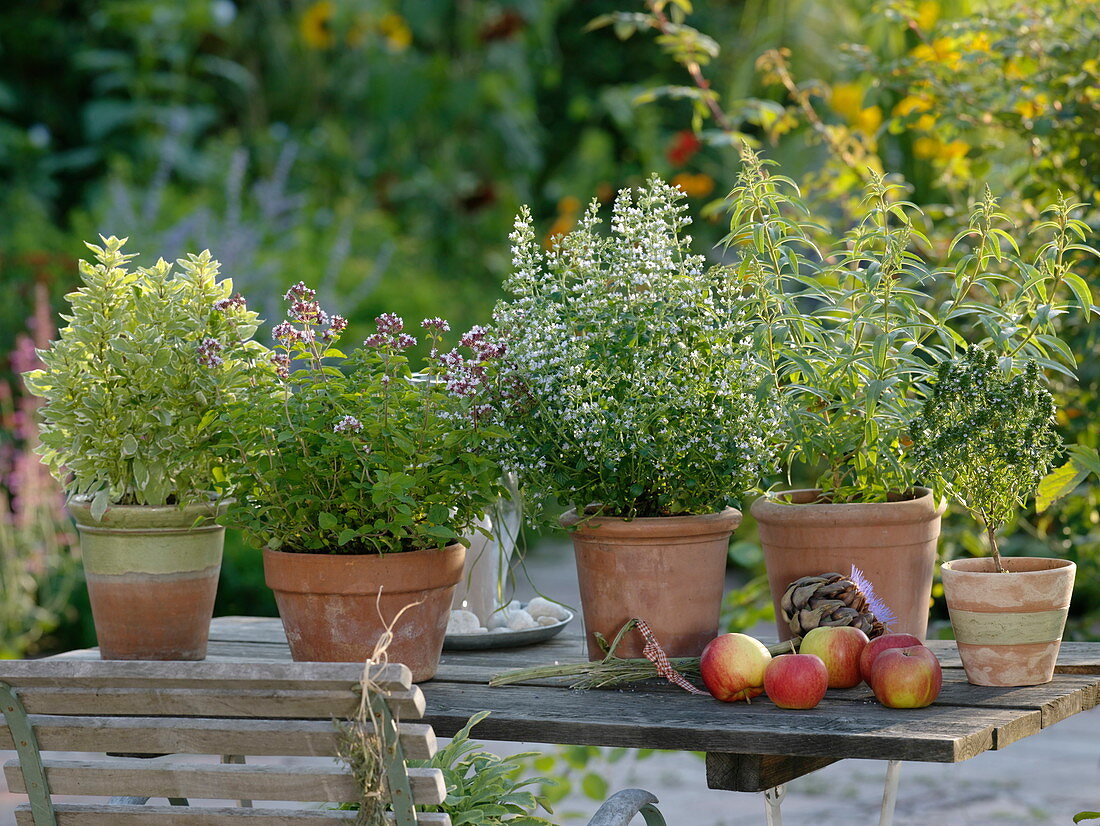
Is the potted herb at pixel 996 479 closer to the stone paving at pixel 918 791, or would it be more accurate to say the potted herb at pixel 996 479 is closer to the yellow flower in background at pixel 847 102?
the stone paving at pixel 918 791

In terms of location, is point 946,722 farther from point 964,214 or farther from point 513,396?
point 964,214

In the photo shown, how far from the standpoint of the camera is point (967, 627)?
1.69 meters

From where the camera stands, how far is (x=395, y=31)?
7230mm

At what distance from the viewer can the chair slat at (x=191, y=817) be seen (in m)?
1.46

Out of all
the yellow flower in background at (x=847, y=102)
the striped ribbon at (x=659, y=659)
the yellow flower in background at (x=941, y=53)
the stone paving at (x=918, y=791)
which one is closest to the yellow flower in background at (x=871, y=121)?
the yellow flower in background at (x=847, y=102)

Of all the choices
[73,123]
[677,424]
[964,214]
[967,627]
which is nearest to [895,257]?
[677,424]

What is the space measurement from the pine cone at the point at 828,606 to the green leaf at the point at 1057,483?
0.92ft

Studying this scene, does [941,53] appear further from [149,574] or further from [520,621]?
[149,574]

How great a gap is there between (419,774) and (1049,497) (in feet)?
3.12

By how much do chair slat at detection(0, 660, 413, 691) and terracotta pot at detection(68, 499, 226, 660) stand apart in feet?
1.51

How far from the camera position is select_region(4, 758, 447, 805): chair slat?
1.43 metres

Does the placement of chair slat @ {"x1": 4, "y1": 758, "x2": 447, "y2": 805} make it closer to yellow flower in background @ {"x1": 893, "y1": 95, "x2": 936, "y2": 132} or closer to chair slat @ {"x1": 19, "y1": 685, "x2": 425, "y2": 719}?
chair slat @ {"x1": 19, "y1": 685, "x2": 425, "y2": 719}

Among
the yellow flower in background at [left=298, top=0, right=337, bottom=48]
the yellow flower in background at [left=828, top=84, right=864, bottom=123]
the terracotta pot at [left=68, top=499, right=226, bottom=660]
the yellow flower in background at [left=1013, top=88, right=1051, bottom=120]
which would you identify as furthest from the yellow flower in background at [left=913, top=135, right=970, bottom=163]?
the yellow flower in background at [left=298, top=0, right=337, bottom=48]

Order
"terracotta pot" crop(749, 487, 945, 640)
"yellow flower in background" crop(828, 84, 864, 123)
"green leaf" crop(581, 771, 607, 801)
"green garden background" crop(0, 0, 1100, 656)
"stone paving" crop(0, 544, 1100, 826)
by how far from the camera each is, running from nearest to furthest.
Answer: "terracotta pot" crop(749, 487, 945, 640), "green leaf" crop(581, 771, 607, 801), "stone paving" crop(0, 544, 1100, 826), "yellow flower in background" crop(828, 84, 864, 123), "green garden background" crop(0, 0, 1100, 656)
